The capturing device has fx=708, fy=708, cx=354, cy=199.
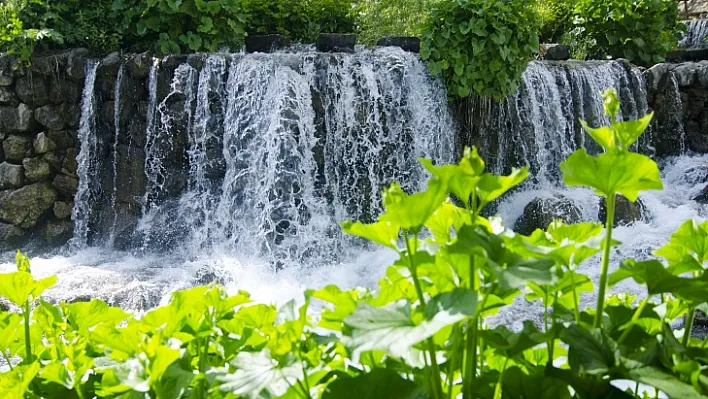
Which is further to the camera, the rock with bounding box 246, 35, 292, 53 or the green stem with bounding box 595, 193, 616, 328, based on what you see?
the rock with bounding box 246, 35, 292, 53

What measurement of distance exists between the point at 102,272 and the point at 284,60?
2668 mm

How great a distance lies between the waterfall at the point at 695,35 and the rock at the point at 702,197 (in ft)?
16.0

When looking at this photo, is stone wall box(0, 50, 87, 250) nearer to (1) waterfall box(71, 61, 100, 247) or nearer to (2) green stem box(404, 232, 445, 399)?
(1) waterfall box(71, 61, 100, 247)

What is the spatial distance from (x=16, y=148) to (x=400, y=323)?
7826 mm

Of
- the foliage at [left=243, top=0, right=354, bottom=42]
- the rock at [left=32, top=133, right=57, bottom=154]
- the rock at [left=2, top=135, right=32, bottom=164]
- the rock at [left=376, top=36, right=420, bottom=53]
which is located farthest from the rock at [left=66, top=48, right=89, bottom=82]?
the rock at [left=376, top=36, right=420, bottom=53]

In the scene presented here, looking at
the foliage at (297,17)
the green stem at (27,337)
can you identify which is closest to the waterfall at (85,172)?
the foliage at (297,17)

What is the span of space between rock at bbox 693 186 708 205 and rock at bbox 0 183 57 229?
23.6ft

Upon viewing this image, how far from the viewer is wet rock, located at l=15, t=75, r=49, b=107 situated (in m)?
7.50

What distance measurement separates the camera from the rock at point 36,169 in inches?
297

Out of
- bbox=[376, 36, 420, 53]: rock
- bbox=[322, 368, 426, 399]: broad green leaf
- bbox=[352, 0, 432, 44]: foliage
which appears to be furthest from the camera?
bbox=[352, 0, 432, 44]: foliage

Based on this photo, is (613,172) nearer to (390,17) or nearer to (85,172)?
(85,172)

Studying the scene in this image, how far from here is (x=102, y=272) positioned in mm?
6129

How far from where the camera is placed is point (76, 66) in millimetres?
7488

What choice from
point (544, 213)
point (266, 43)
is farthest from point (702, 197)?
point (266, 43)
